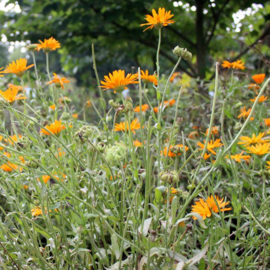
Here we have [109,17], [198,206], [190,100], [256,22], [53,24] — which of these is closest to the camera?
[198,206]

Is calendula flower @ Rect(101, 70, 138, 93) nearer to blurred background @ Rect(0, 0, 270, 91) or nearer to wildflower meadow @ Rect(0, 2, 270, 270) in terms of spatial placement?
wildflower meadow @ Rect(0, 2, 270, 270)

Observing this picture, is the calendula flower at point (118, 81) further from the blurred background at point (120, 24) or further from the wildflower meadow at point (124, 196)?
the blurred background at point (120, 24)

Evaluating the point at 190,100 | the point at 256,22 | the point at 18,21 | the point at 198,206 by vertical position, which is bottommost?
the point at 190,100

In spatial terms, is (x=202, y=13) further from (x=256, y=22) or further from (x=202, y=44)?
(x=256, y=22)

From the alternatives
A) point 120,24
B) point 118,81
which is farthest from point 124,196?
point 120,24

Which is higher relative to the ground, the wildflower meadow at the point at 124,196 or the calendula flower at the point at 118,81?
the calendula flower at the point at 118,81

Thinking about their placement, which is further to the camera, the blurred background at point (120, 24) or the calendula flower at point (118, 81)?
the blurred background at point (120, 24)

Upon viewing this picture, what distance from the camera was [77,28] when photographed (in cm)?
330

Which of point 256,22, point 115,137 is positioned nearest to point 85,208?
point 115,137

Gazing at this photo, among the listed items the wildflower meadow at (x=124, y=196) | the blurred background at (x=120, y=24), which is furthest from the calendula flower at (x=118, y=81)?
the blurred background at (x=120, y=24)

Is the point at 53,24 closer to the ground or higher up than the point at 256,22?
closer to the ground

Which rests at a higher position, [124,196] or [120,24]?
[120,24]

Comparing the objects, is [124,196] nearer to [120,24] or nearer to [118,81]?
[118,81]

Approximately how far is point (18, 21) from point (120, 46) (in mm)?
1193
